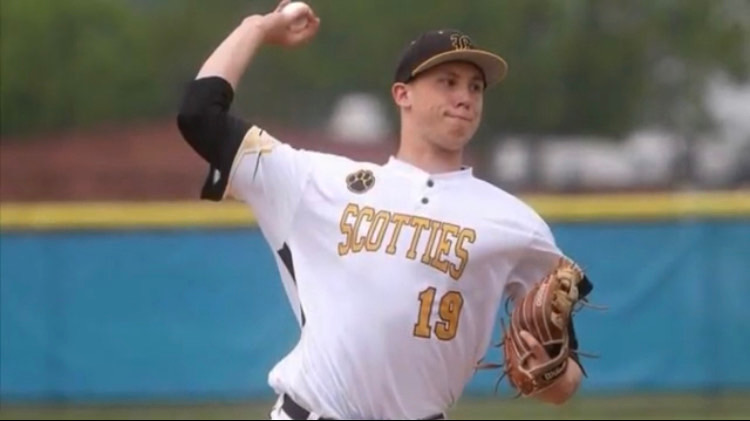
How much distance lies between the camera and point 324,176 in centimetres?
382

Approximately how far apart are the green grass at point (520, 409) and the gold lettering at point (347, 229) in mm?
6032

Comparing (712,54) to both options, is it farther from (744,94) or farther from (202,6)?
(202,6)

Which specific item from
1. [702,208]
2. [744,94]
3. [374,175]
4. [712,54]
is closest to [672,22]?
[712,54]

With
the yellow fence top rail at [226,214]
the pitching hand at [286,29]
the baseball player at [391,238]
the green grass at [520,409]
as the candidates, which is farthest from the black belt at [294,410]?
the yellow fence top rail at [226,214]

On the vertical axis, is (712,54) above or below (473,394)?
above

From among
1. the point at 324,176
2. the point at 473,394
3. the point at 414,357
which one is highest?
the point at 324,176

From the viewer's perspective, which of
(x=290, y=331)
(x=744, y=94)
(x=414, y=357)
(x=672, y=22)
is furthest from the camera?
(x=744, y=94)

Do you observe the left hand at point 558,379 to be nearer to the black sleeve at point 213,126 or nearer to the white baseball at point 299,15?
the black sleeve at point 213,126

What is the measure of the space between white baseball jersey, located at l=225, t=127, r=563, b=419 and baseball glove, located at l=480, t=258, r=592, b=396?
86mm

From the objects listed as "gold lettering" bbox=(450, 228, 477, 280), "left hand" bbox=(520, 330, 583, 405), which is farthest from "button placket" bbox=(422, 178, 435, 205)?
"left hand" bbox=(520, 330, 583, 405)

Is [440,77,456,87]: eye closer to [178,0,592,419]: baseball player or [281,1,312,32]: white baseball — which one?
[178,0,592,419]: baseball player

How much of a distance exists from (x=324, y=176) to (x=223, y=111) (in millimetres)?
248

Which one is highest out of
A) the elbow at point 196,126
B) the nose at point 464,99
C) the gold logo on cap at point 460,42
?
the gold logo on cap at point 460,42

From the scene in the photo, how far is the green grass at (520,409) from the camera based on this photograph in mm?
10109
